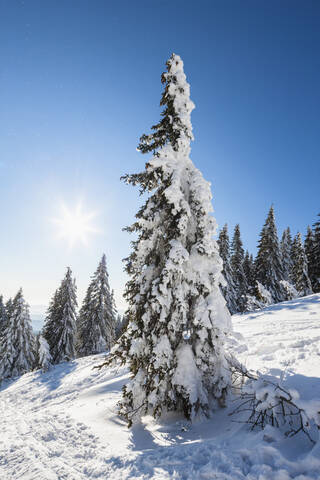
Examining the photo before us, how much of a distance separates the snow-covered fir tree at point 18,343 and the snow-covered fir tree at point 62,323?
9.87ft

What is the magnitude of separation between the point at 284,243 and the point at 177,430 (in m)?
44.6

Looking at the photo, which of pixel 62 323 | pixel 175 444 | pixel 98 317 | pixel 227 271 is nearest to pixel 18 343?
pixel 62 323

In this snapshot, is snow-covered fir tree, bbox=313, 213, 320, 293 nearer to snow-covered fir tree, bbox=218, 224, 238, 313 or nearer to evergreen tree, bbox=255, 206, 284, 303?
evergreen tree, bbox=255, 206, 284, 303

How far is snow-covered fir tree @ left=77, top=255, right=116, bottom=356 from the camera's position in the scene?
95.6 ft

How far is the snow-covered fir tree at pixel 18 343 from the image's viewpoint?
92.2 ft

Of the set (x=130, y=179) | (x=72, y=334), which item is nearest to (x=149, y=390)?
(x=130, y=179)

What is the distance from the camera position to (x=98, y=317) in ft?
96.6

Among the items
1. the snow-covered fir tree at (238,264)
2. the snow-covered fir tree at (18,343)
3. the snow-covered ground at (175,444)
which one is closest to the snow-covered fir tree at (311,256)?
the snow-covered fir tree at (238,264)

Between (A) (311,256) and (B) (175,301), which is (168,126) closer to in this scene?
(B) (175,301)

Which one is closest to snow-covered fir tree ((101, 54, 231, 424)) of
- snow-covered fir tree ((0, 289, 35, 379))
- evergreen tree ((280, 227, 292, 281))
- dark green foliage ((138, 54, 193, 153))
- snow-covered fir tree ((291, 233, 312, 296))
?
dark green foliage ((138, 54, 193, 153))

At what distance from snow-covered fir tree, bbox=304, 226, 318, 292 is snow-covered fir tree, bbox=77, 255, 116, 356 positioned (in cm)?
2707

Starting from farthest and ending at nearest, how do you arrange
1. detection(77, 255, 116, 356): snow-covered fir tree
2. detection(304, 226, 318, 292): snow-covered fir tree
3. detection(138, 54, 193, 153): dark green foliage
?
detection(304, 226, 318, 292): snow-covered fir tree, detection(77, 255, 116, 356): snow-covered fir tree, detection(138, 54, 193, 153): dark green foliage

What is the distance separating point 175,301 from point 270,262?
2966cm

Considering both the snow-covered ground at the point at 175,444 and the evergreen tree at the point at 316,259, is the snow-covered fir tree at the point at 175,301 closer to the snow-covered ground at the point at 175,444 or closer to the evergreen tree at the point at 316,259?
the snow-covered ground at the point at 175,444
